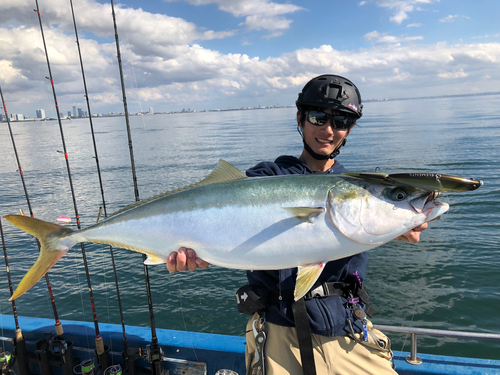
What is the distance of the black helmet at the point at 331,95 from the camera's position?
302 cm

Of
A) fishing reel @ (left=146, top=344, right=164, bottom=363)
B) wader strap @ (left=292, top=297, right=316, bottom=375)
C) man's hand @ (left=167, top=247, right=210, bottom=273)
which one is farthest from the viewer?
fishing reel @ (left=146, top=344, right=164, bottom=363)

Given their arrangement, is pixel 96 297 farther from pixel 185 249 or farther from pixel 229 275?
pixel 185 249

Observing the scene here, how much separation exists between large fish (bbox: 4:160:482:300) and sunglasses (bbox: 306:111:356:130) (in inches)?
33.0

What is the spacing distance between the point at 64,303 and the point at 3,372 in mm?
4533

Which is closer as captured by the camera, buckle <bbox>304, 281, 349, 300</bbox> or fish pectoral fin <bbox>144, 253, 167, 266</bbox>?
buckle <bbox>304, 281, 349, 300</bbox>

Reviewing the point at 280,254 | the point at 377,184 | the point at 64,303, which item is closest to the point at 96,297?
the point at 64,303

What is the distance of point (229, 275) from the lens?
30.1ft

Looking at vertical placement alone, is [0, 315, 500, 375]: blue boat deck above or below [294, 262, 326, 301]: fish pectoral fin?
below

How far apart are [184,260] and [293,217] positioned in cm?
96

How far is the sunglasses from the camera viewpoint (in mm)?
3053

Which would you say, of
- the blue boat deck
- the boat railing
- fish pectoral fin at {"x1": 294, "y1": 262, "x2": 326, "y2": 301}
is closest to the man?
fish pectoral fin at {"x1": 294, "y1": 262, "x2": 326, "y2": 301}

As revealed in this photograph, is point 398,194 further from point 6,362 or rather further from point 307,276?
point 6,362

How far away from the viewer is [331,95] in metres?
3.03

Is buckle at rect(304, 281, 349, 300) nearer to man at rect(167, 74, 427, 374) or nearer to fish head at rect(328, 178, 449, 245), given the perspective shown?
man at rect(167, 74, 427, 374)
